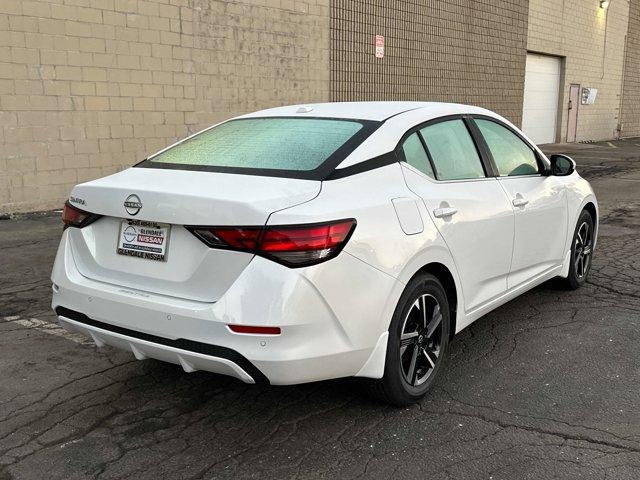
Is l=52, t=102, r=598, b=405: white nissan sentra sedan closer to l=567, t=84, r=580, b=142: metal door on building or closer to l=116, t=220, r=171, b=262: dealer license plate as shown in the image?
l=116, t=220, r=171, b=262: dealer license plate

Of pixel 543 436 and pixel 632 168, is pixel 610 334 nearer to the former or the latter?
pixel 543 436

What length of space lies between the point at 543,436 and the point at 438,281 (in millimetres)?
935

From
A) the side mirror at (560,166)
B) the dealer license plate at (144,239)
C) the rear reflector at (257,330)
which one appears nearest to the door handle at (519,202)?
the side mirror at (560,166)

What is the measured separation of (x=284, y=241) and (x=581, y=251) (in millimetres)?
3653

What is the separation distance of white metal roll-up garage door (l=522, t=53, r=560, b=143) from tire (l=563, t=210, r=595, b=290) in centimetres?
1719

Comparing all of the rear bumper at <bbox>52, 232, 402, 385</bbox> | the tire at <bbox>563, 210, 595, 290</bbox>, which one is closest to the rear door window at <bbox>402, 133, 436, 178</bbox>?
the rear bumper at <bbox>52, 232, 402, 385</bbox>

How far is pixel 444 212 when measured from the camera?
11.8 feet

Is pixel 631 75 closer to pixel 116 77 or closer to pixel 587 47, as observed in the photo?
pixel 587 47

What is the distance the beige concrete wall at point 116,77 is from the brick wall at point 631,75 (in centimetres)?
2101

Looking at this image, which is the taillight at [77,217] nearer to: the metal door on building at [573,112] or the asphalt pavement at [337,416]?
the asphalt pavement at [337,416]

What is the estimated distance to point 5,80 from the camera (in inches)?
345

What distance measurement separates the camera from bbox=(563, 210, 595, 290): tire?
5.38m

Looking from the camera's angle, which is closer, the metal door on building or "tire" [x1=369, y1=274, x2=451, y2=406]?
"tire" [x1=369, y1=274, x2=451, y2=406]

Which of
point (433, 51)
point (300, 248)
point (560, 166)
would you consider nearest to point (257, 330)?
point (300, 248)
